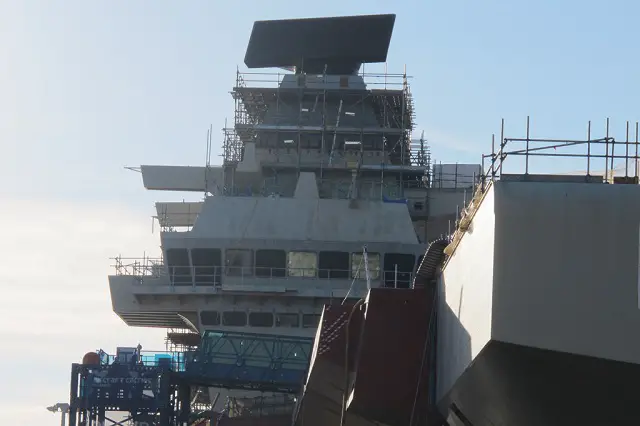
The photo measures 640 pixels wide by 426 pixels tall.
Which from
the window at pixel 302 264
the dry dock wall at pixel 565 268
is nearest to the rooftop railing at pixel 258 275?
the window at pixel 302 264

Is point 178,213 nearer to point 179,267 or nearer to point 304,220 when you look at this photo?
point 179,267

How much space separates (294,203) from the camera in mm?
36250

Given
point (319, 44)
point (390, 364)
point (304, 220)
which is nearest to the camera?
point (390, 364)

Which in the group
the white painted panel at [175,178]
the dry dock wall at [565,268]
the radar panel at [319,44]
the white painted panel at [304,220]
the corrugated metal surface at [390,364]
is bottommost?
the corrugated metal surface at [390,364]

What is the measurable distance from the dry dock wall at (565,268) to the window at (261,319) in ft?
71.7

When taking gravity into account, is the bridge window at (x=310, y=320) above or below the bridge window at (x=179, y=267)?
below

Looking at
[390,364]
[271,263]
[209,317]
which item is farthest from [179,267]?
[390,364]

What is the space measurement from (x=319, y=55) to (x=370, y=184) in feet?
17.2

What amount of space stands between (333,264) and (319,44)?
9035 millimetres

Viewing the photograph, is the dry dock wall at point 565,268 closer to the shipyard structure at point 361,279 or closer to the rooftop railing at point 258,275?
the shipyard structure at point 361,279

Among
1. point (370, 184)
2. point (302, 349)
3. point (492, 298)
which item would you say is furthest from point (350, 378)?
point (370, 184)

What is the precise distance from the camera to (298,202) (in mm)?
36312

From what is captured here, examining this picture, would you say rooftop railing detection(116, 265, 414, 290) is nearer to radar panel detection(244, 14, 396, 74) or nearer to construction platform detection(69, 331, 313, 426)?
construction platform detection(69, 331, 313, 426)

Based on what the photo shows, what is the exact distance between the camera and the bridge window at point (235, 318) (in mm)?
35438
